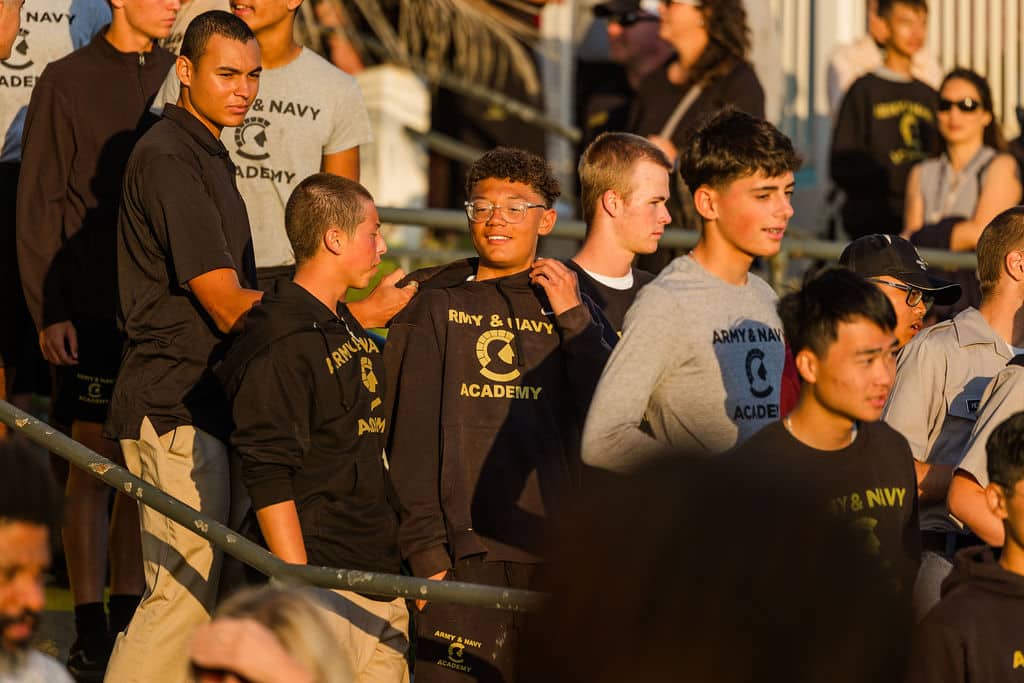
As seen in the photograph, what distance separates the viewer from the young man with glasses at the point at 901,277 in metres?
5.18

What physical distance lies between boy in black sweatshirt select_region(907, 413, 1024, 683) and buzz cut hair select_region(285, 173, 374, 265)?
2.01m

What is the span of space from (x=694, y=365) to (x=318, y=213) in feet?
4.31

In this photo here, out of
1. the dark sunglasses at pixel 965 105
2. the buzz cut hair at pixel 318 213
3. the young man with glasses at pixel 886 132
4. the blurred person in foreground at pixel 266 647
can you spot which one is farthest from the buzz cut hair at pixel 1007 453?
the young man with glasses at pixel 886 132

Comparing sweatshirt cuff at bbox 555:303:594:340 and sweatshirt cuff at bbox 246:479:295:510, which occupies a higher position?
sweatshirt cuff at bbox 555:303:594:340

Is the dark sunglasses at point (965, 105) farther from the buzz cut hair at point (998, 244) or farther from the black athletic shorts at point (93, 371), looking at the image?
the black athletic shorts at point (93, 371)

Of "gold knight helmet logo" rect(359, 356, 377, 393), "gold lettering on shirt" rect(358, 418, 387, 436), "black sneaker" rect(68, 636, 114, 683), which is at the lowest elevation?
"black sneaker" rect(68, 636, 114, 683)

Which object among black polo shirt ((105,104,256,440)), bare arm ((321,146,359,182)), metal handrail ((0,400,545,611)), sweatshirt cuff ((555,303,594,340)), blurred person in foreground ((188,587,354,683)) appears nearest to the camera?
blurred person in foreground ((188,587,354,683))

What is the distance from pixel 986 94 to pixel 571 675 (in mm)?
6971

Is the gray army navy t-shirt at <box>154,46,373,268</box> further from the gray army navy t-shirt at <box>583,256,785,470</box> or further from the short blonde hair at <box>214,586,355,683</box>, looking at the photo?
the short blonde hair at <box>214,586,355,683</box>

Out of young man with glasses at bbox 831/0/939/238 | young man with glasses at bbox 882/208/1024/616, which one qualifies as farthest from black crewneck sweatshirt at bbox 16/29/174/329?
young man with glasses at bbox 831/0/939/238

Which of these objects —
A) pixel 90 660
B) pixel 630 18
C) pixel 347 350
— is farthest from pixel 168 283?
pixel 630 18

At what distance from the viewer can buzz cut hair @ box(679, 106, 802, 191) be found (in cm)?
465

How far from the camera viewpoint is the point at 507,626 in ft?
16.3

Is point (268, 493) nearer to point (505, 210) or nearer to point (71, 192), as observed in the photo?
point (505, 210)
